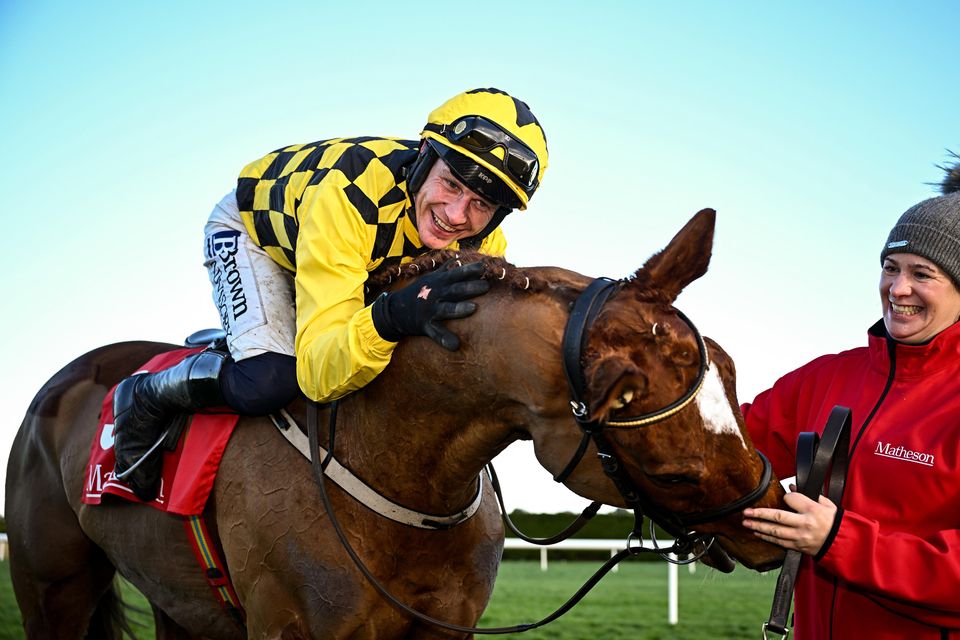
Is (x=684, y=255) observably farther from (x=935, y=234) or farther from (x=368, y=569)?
(x=368, y=569)

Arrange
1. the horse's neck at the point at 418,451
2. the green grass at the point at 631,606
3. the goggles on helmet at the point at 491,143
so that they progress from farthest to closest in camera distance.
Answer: the green grass at the point at 631,606 < the goggles on helmet at the point at 491,143 < the horse's neck at the point at 418,451

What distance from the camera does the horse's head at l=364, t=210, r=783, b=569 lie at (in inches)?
88.8

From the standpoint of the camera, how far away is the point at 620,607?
11289 mm

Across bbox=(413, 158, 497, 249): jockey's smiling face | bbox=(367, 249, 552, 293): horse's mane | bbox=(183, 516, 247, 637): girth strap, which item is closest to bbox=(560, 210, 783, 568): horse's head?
bbox=(367, 249, 552, 293): horse's mane

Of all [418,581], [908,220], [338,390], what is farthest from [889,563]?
[338,390]

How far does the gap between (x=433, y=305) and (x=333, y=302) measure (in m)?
0.41

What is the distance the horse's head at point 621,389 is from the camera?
7.40ft

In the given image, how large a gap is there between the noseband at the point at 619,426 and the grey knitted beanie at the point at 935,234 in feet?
2.83

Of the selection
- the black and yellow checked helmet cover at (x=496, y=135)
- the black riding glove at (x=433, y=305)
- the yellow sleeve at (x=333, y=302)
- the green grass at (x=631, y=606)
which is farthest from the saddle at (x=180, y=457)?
the green grass at (x=631, y=606)

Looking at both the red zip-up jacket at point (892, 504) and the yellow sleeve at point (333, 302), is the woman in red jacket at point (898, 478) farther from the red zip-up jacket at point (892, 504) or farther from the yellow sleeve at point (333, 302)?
the yellow sleeve at point (333, 302)

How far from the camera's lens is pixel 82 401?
4566 millimetres

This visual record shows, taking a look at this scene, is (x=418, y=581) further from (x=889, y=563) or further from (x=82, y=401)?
(x=82, y=401)

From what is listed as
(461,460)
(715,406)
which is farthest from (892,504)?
(461,460)

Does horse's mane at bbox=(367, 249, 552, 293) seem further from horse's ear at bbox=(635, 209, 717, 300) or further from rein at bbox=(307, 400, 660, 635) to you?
rein at bbox=(307, 400, 660, 635)
